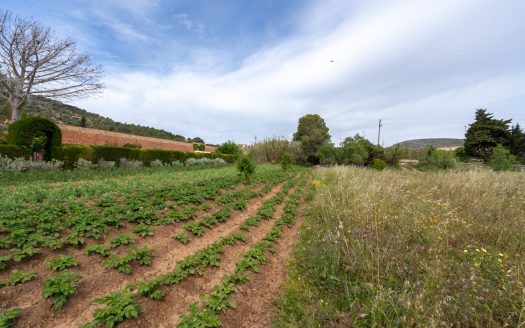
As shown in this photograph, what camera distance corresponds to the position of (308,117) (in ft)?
148

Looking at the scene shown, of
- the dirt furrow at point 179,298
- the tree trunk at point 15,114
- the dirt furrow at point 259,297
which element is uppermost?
the tree trunk at point 15,114

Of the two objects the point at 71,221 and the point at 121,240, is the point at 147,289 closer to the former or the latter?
the point at 121,240

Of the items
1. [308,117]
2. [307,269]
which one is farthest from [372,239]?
[308,117]

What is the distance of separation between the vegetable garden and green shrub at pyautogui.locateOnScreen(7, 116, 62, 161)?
9.14 meters

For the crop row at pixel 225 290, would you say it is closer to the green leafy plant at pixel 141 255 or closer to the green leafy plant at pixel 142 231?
the green leafy plant at pixel 141 255

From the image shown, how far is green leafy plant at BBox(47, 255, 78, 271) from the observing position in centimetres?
252

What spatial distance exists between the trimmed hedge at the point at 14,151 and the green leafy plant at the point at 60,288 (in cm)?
1187

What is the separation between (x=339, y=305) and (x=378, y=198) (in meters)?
3.17

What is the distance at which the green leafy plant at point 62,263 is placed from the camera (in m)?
2.52

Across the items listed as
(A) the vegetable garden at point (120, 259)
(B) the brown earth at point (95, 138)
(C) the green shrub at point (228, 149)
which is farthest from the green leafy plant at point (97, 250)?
(C) the green shrub at point (228, 149)

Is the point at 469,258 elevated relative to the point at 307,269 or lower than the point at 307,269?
elevated

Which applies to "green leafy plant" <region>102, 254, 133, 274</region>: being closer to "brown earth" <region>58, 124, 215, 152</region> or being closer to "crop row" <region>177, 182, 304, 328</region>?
"crop row" <region>177, 182, 304, 328</region>

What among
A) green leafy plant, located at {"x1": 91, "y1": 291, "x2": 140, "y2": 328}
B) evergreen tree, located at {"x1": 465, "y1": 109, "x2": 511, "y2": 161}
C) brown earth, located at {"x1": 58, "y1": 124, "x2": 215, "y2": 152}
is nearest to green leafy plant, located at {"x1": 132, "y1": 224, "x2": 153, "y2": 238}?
green leafy plant, located at {"x1": 91, "y1": 291, "x2": 140, "y2": 328}

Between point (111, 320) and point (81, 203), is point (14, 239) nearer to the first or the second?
point (81, 203)
